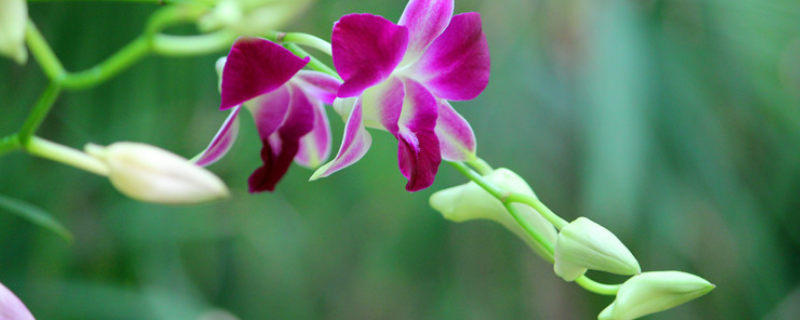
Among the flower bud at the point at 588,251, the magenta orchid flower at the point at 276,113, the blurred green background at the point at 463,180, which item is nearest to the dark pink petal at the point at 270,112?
the magenta orchid flower at the point at 276,113

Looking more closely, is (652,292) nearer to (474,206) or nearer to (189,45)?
(474,206)

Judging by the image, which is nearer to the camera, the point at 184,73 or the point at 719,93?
the point at 184,73

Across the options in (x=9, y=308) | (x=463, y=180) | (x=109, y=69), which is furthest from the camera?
(x=463, y=180)

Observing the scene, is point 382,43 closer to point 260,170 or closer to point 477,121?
point 260,170

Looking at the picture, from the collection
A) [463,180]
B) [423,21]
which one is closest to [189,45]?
[423,21]

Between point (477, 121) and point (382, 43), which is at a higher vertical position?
point (382, 43)

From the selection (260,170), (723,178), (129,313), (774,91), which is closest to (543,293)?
(723,178)

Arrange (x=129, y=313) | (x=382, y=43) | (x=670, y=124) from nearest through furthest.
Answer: (x=382, y=43)
(x=129, y=313)
(x=670, y=124)

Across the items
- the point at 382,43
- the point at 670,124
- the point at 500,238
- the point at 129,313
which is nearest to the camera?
the point at 382,43
